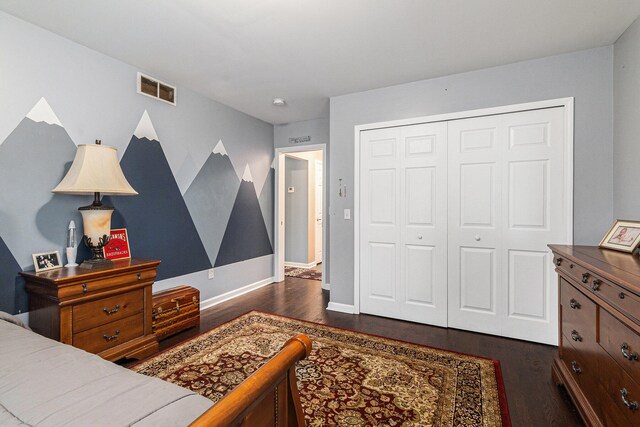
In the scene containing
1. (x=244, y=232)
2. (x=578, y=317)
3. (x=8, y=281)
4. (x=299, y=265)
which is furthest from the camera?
(x=299, y=265)

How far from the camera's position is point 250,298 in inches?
156

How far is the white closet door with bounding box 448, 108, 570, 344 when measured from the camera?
2668 mm

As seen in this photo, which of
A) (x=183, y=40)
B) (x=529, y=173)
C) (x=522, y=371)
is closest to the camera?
(x=522, y=371)

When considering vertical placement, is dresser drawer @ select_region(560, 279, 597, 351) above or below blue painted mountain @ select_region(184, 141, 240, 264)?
below

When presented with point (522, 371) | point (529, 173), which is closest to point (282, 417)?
point (522, 371)

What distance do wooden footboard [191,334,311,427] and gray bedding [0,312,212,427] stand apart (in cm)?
18

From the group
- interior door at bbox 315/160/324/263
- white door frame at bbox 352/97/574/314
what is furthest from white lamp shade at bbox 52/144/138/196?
interior door at bbox 315/160/324/263

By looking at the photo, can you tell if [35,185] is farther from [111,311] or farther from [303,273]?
[303,273]

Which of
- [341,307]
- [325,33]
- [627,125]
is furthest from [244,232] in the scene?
[627,125]

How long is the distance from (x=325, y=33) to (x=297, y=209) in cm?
415

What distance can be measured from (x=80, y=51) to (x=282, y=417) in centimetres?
308

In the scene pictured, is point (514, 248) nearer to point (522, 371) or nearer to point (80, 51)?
point (522, 371)

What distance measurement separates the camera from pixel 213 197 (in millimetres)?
3760

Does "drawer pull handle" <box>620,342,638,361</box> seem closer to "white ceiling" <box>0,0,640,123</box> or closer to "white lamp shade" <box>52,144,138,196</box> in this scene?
"white ceiling" <box>0,0,640,123</box>
